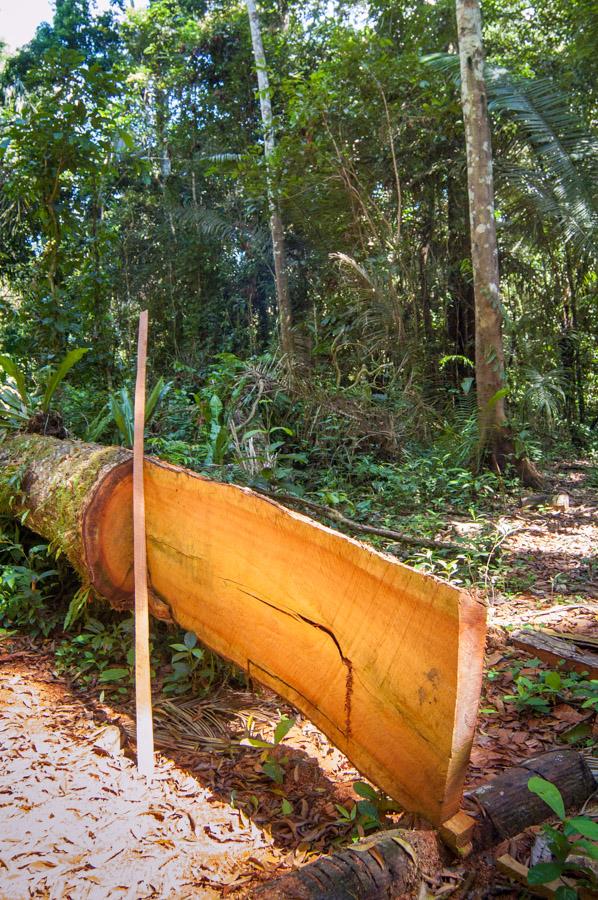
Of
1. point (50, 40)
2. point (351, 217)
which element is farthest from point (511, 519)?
point (50, 40)

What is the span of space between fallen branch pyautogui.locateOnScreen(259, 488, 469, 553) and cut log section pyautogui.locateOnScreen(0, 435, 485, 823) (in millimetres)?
946

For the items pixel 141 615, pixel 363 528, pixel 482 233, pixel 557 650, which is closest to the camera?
pixel 141 615

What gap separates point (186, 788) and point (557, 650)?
1471mm

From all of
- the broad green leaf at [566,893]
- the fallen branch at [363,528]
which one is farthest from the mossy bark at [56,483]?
the broad green leaf at [566,893]

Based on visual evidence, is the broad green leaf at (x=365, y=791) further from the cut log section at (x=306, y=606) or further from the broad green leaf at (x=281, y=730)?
the broad green leaf at (x=281, y=730)

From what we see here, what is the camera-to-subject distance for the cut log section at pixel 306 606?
4.74 feet

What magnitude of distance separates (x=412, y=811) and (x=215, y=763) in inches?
30.3

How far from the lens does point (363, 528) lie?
10.9 feet

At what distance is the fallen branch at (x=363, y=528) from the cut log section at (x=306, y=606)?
3.10 feet

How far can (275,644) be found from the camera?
2.00 meters

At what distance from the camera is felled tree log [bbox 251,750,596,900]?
119cm

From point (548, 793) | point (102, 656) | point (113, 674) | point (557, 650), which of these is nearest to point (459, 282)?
point (557, 650)

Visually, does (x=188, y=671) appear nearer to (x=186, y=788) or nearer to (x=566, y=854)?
(x=186, y=788)

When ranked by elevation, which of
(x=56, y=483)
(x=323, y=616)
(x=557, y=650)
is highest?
(x=56, y=483)
